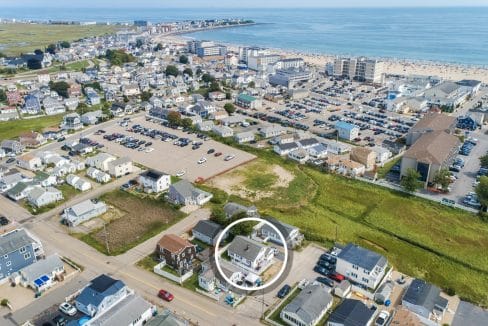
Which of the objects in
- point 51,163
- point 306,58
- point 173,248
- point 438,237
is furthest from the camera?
point 306,58

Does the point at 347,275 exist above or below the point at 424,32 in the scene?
below

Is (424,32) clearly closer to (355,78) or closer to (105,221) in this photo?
(355,78)

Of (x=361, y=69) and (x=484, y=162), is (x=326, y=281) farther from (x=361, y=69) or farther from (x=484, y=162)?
(x=361, y=69)

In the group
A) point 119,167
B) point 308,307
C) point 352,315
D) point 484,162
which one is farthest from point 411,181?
point 119,167

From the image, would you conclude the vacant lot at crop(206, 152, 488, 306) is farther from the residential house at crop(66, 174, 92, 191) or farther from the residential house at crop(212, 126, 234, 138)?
the residential house at crop(66, 174, 92, 191)

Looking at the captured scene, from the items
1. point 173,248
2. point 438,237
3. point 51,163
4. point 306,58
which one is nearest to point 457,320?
point 438,237

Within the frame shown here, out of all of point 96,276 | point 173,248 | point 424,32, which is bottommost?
point 96,276
